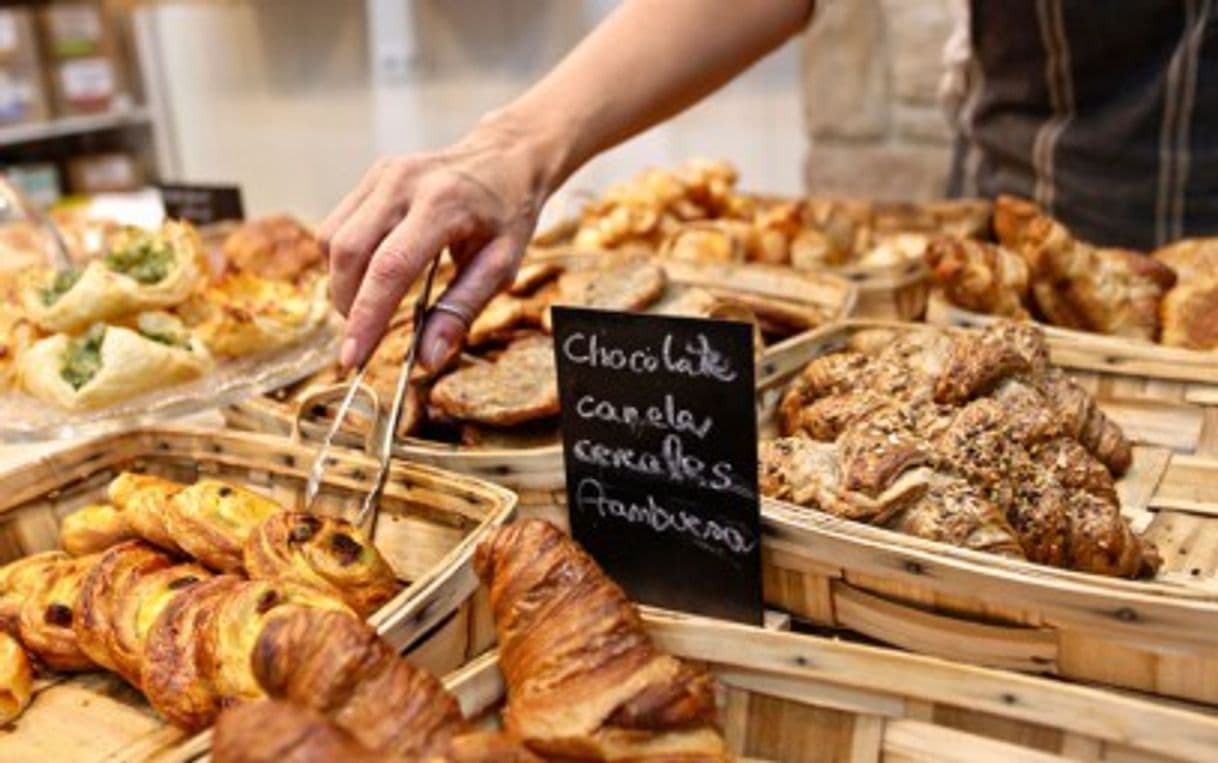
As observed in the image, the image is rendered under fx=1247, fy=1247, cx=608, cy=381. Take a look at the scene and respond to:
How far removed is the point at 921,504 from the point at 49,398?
3.71ft

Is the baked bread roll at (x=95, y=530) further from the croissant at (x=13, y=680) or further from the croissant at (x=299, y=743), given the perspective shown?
the croissant at (x=299, y=743)

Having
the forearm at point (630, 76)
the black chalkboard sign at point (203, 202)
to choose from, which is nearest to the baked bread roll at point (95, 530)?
the forearm at point (630, 76)

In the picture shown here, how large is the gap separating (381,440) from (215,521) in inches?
7.9

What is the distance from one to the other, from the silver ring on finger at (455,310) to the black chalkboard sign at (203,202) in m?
1.35

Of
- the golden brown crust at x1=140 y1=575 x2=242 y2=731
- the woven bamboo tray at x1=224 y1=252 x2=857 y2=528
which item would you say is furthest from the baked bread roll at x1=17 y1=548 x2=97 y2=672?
the woven bamboo tray at x1=224 y1=252 x2=857 y2=528

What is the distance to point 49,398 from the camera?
1.63 m

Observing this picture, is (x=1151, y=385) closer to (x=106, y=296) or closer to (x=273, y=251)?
(x=106, y=296)

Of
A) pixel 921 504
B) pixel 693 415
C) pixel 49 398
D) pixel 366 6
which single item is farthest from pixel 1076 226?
pixel 366 6

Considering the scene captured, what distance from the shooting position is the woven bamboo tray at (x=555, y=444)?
1246mm

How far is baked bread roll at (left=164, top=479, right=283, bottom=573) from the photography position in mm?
1226

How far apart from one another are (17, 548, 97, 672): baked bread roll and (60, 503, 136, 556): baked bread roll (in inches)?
3.0

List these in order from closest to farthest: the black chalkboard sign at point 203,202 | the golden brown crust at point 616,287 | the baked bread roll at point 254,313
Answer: the golden brown crust at point 616,287, the baked bread roll at point 254,313, the black chalkboard sign at point 203,202

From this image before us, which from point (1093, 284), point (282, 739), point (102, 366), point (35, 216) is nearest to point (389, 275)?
point (102, 366)

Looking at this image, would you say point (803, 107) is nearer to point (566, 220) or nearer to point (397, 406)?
point (566, 220)
